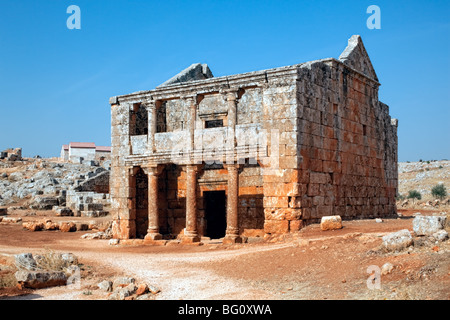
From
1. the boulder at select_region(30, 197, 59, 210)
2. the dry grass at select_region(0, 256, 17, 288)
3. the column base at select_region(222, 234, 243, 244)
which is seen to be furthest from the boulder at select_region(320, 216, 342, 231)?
the boulder at select_region(30, 197, 59, 210)

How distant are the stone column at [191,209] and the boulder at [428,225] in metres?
8.32

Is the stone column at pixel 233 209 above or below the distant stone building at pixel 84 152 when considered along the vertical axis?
Answer: below

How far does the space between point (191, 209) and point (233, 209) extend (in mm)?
1655

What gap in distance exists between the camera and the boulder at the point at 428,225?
9344 millimetres

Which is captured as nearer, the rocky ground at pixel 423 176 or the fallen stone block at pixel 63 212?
the fallen stone block at pixel 63 212

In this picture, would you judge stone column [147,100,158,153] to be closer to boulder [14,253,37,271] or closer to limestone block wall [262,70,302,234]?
limestone block wall [262,70,302,234]

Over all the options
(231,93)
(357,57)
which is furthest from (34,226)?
(357,57)

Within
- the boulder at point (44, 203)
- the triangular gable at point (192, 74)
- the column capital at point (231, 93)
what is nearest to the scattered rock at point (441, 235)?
the column capital at point (231, 93)

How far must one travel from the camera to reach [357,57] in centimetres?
1897

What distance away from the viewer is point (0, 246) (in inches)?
645

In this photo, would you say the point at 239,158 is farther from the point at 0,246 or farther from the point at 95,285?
the point at 0,246

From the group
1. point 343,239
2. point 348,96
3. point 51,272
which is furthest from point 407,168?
point 51,272

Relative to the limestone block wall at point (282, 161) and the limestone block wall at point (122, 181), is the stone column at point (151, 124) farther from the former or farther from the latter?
the limestone block wall at point (282, 161)

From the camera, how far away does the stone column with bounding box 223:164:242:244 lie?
1541 centimetres
